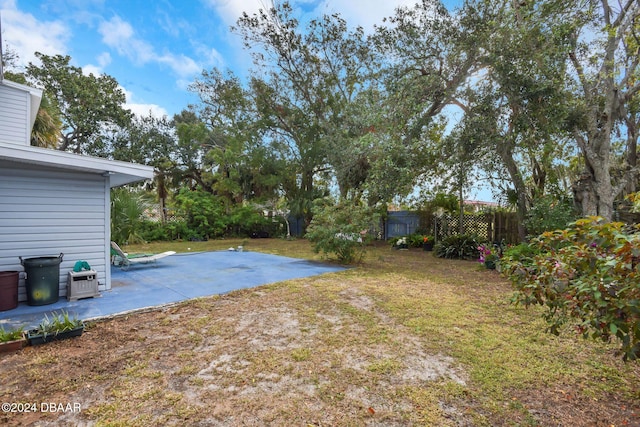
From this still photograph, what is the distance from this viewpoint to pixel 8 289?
3838mm

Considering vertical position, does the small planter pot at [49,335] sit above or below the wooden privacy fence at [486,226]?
below

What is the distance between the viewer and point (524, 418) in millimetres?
1919

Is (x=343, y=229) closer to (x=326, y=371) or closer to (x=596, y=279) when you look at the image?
(x=326, y=371)

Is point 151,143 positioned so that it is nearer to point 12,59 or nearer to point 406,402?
point 12,59

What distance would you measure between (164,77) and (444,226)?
13.3 meters

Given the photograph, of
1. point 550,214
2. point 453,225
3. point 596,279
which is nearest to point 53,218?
point 596,279

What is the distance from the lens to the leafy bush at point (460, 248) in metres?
8.88

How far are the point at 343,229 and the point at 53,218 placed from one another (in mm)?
5532

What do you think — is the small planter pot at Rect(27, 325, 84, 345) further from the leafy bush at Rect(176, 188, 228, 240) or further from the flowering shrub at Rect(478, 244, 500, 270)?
the leafy bush at Rect(176, 188, 228, 240)

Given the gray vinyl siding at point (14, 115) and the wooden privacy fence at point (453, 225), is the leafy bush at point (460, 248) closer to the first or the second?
the wooden privacy fence at point (453, 225)

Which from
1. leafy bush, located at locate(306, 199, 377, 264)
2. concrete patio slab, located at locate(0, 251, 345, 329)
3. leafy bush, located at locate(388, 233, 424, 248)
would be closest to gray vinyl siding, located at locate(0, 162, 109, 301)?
concrete patio slab, located at locate(0, 251, 345, 329)

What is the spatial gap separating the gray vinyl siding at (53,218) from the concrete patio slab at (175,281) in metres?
0.61

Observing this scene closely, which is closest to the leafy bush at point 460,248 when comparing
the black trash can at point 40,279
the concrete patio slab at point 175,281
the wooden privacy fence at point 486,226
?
the wooden privacy fence at point 486,226

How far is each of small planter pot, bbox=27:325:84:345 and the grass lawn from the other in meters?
0.11
